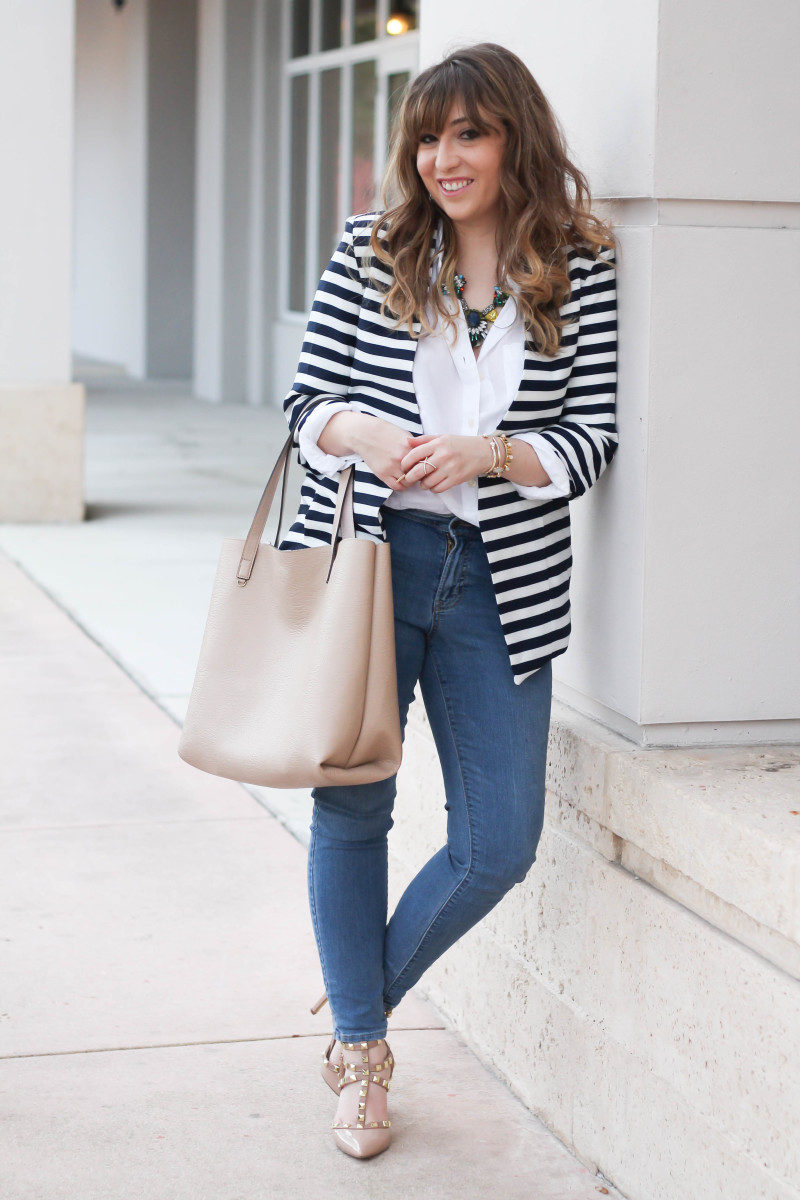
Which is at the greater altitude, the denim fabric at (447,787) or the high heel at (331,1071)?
the denim fabric at (447,787)

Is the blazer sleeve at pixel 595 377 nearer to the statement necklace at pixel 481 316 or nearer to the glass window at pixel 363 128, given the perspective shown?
the statement necklace at pixel 481 316

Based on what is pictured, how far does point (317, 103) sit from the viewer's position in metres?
16.0

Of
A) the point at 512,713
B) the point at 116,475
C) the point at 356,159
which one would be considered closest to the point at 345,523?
the point at 512,713

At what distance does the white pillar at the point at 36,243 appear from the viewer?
8.50 m

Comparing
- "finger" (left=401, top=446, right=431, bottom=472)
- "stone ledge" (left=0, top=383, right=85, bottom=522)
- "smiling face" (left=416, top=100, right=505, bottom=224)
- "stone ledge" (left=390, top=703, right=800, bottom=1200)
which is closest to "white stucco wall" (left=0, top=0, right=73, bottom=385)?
"stone ledge" (left=0, top=383, right=85, bottom=522)

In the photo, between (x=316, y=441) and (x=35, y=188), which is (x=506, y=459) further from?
(x=35, y=188)

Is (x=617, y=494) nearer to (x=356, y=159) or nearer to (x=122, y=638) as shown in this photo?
(x=122, y=638)

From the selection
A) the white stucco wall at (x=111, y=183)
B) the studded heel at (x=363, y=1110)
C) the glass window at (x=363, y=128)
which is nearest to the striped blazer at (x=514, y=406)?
the studded heel at (x=363, y=1110)

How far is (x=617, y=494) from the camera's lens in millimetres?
2623

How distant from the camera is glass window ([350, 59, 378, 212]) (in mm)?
14977

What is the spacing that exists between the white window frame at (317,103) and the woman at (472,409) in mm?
11794

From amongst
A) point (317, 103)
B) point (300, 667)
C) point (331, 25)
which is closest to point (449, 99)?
point (300, 667)

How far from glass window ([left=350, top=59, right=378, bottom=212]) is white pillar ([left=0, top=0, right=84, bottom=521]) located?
6596mm

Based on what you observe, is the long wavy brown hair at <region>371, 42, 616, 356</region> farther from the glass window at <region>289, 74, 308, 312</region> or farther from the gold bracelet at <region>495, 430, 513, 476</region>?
the glass window at <region>289, 74, 308, 312</region>
